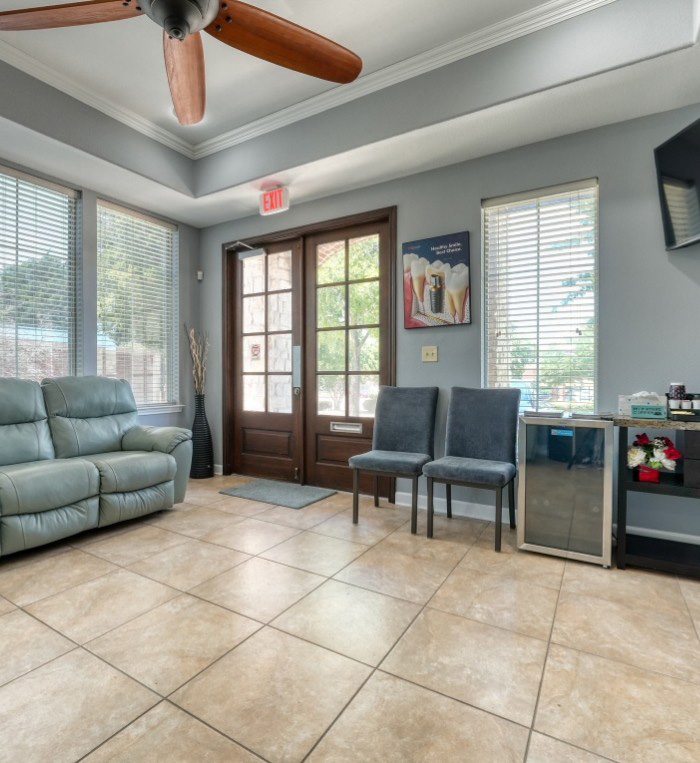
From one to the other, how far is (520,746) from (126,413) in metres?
3.46

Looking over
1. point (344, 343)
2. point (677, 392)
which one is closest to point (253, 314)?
point (344, 343)

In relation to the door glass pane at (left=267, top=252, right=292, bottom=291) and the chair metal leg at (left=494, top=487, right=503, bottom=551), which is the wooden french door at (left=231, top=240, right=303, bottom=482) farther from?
the chair metal leg at (left=494, top=487, right=503, bottom=551)

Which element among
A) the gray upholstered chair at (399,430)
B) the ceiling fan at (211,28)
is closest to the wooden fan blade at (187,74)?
the ceiling fan at (211,28)

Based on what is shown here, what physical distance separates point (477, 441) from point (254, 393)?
241 centimetres

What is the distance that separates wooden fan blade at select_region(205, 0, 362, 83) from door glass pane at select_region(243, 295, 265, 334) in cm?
263

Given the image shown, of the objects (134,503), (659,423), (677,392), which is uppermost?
(677,392)

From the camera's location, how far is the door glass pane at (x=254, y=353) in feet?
14.4

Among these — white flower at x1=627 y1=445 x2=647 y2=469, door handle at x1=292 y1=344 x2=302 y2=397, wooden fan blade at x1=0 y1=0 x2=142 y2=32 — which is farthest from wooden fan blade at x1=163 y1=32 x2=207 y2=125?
white flower at x1=627 y1=445 x2=647 y2=469

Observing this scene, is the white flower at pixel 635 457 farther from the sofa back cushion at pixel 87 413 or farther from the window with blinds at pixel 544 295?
the sofa back cushion at pixel 87 413

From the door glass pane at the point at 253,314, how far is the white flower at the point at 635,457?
327 centimetres

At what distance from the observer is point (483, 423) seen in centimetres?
295

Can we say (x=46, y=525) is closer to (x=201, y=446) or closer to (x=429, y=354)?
(x=201, y=446)

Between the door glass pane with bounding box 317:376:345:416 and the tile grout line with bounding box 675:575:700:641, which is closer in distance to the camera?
the tile grout line with bounding box 675:575:700:641

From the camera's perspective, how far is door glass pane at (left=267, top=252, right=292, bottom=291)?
13.8 feet
